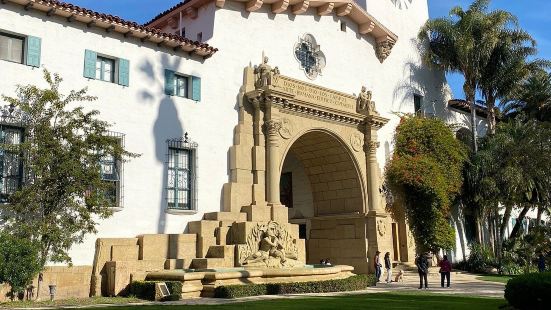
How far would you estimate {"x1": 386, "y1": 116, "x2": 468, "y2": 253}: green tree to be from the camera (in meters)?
29.7

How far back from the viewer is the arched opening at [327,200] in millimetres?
28609

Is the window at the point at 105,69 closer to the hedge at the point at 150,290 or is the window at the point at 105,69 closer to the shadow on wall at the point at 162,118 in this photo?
the shadow on wall at the point at 162,118

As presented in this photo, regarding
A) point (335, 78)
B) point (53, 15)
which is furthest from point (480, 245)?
point (53, 15)

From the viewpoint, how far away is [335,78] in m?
28.6

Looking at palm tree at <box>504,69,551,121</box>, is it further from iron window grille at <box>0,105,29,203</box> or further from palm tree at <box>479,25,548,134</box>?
iron window grille at <box>0,105,29,203</box>

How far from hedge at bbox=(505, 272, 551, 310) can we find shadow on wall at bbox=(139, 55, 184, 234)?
41.3 feet

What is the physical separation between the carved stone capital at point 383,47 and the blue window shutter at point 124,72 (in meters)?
16.5

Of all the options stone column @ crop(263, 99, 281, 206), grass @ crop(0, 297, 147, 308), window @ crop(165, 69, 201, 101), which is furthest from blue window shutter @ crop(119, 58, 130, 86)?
grass @ crop(0, 297, 147, 308)

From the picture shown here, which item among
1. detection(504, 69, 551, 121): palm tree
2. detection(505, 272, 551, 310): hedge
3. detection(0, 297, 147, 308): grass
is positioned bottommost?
detection(0, 297, 147, 308): grass

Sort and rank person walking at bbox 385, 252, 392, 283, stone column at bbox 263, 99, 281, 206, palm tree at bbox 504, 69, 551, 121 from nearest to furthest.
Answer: stone column at bbox 263, 99, 281, 206 < person walking at bbox 385, 252, 392, 283 < palm tree at bbox 504, 69, 551, 121

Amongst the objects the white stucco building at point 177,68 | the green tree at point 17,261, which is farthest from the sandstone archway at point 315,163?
the green tree at point 17,261

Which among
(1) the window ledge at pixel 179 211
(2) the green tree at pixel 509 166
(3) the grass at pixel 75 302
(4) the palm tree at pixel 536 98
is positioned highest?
(4) the palm tree at pixel 536 98

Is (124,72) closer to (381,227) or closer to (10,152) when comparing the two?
(10,152)

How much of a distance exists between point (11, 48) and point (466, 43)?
2491cm
